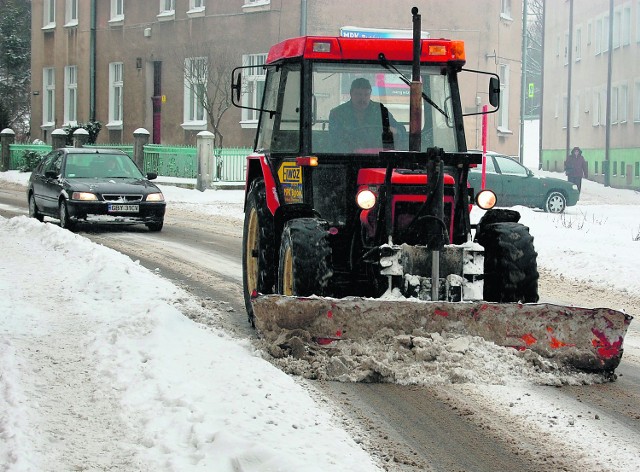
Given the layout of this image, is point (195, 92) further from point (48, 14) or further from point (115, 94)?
point (48, 14)

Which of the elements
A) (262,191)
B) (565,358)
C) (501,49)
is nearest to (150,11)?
(501,49)

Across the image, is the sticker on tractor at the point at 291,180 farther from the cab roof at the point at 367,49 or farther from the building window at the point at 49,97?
the building window at the point at 49,97

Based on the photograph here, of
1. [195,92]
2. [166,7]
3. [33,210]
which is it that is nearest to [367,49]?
[33,210]

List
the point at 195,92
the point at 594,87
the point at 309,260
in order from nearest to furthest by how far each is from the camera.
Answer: the point at 309,260
the point at 195,92
the point at 594,87

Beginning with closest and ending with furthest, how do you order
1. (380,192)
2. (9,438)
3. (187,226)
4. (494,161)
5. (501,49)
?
(9,438) → (380,192) → (187,226) → (494,161) → (501,49)

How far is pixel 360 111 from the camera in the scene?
28.4 ft

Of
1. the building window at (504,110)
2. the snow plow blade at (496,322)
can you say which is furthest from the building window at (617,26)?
the snow plow blade at (496,322)

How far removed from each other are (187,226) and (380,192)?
1247 cm

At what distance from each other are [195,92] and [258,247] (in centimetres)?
2628

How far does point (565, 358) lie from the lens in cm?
730

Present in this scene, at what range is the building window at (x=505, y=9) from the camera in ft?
116

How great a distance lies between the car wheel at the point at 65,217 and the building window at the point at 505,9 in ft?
66.3

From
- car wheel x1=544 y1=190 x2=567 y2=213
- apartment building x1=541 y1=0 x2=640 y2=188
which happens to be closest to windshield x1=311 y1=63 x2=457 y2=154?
car wheel x1=544 y1=190 x2=567 y2=213

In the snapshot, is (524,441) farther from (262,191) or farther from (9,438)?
(262,191)
